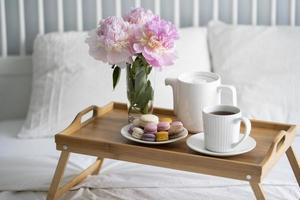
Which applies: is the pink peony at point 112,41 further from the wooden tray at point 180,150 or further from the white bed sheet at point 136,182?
the white bed sheet at point 136,182

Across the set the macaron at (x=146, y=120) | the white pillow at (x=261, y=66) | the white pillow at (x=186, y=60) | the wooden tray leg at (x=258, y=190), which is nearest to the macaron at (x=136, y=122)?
the macaron at (x=146, y=120)

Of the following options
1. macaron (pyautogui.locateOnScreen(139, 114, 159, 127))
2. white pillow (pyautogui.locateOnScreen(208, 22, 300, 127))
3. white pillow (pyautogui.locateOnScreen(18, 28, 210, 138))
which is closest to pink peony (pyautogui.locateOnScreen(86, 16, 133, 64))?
macaron (pyautogui.locateOnScreen(139, 114, 159, 127))

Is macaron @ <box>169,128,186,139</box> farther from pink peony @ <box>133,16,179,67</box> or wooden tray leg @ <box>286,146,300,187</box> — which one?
wooden tray leg @ <box>286,146,300,187</box>

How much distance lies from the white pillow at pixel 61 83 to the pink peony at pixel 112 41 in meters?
0.62

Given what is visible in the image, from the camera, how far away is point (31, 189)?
6.03 feet

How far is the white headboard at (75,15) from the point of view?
253 centimetres

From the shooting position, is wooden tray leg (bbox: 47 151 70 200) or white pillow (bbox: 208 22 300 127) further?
white pillow (bbox: 208 22 300 127)

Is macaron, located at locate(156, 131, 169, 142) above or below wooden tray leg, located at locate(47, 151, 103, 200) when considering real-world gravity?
above

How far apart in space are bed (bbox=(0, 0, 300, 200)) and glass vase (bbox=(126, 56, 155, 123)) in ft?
0.72

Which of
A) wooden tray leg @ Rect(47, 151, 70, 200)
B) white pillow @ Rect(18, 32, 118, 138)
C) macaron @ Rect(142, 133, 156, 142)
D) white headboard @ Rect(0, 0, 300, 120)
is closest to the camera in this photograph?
macaron @ Rect(142, 133, 156, 142)

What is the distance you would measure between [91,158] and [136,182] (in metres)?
0.28

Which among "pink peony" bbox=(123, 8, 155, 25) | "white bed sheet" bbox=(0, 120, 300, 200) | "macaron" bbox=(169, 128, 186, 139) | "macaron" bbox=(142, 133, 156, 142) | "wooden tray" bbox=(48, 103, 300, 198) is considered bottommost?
"white bed sheet" bbox=(0, 120, 300, 200)

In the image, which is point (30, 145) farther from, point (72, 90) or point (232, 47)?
point (232, 47)

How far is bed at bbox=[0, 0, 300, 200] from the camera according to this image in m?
1.78
